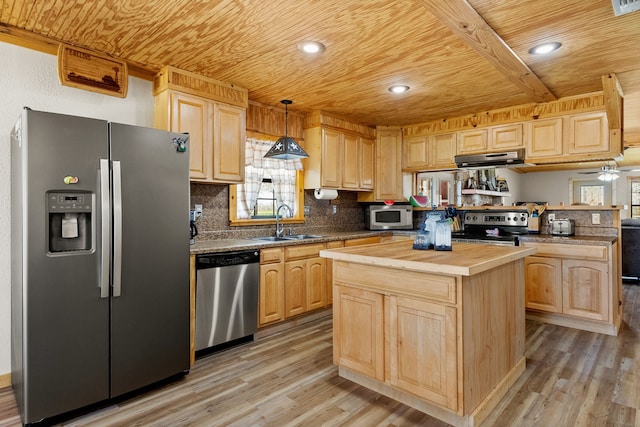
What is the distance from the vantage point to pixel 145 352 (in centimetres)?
235

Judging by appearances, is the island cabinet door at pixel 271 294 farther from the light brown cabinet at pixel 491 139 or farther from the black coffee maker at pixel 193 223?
the light brown cabinet at pixel 491 139

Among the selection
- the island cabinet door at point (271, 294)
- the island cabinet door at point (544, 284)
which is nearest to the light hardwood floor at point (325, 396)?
the island cabinet door at point (271, 294)

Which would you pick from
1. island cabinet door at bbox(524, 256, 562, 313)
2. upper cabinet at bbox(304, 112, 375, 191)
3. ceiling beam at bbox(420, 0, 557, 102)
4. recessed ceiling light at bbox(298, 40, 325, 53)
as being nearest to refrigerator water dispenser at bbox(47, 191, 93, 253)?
recessed ceiling light at bbox(298, 40, 325, 53)

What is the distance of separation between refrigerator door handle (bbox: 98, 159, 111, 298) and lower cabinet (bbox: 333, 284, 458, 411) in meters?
1.46

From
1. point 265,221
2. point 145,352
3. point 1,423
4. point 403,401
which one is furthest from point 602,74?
point 1,423

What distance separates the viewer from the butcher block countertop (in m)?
1.88

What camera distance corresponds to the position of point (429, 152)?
15.9 feet

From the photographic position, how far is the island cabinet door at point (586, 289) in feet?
11.1

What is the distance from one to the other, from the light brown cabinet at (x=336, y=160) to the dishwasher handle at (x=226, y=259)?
4.71 ft

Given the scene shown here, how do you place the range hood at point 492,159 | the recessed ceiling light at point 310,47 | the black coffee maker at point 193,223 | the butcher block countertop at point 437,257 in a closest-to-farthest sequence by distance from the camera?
1. the butcher block countertop at point 437,257
2. the recessed ceiling light at point 310,47
3. the black coffee maker at point 193,223
4. the range hood at point 492,159

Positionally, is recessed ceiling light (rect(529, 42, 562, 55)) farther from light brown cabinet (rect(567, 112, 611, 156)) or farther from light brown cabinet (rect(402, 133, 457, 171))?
light brown cabinet (rect(402, 133, 457, 171))

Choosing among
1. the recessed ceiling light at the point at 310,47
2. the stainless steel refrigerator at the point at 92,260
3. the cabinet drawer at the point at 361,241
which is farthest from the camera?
the cabinet drawer at the point at 361,241

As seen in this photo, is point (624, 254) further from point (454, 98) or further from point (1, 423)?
point (1, 423)

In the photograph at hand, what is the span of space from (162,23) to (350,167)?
2805 millimetres
